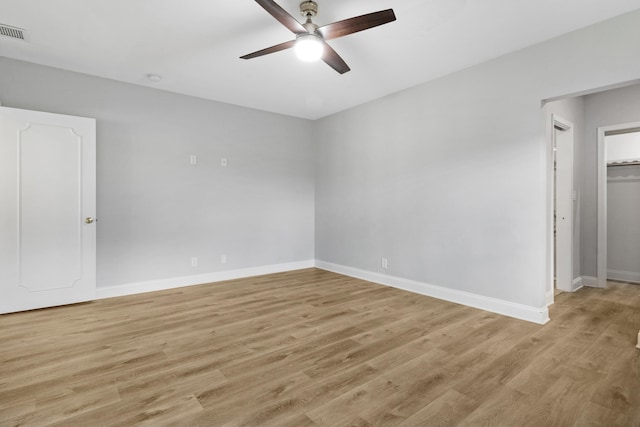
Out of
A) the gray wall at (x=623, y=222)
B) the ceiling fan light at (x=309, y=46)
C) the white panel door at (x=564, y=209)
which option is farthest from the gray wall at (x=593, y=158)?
the ceiling fan light at (x=309, y=46)

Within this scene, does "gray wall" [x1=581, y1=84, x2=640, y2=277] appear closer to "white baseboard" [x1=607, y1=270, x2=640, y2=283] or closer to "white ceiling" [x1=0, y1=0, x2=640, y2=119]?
"white baseboard" [x1=607, y1=270, x2=640, y2=283]

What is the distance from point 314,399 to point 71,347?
2.08m

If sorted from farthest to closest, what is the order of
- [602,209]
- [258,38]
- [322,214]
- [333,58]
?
[322,214] → [602,209] → [258,38] → [333,58]

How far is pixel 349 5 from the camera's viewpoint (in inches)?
96.3

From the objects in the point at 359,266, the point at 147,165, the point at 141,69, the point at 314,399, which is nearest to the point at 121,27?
the point at 141,69

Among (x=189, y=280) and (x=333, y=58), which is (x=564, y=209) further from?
(x=189, y=280)

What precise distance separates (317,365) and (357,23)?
2.46m

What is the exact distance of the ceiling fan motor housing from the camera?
238 cm

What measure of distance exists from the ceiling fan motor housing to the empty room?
2 centimetres

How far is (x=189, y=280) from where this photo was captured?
14.6ft

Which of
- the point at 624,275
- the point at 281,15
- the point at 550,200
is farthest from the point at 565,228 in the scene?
the point at 281,15

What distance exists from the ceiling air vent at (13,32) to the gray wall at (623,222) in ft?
24.3

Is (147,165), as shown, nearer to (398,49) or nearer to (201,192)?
(201,192)

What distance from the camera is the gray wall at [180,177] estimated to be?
Result: 381cm
